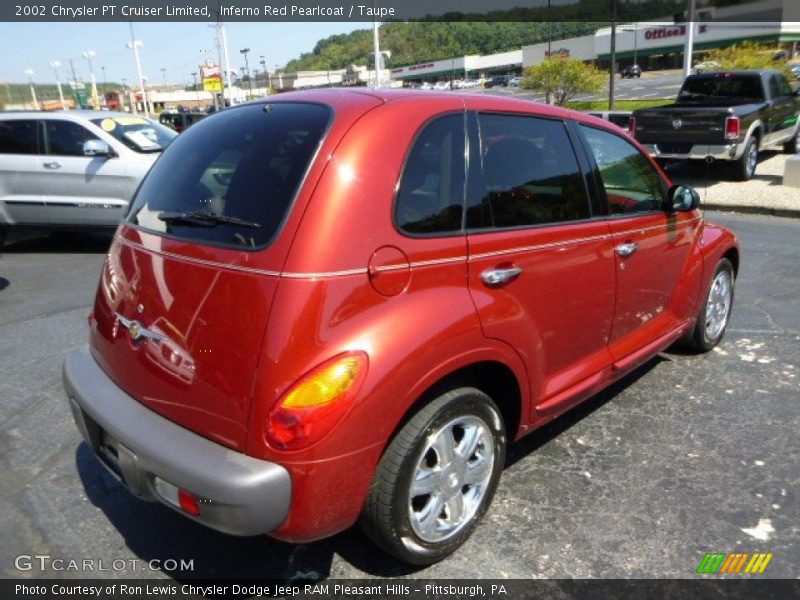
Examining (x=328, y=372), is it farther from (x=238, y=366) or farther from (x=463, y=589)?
(x=463, y=589)

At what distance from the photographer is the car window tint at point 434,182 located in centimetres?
227

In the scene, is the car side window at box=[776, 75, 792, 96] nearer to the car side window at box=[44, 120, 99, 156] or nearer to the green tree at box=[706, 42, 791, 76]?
the green tree at box=[706, 42, 791, 76]

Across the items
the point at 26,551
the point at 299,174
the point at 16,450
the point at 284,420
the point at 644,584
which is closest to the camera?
the point at 284,420

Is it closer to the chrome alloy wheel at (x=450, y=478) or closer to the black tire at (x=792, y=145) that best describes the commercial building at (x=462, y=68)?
the black tire at (x=792, y=145)

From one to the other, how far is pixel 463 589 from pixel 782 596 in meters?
1.16

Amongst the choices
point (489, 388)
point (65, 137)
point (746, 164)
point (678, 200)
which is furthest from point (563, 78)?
point (489, 388)

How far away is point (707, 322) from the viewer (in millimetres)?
4320

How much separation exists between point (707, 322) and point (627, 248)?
5.07 feet

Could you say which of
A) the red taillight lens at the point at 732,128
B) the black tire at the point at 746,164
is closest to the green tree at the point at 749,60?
the black tire at the point at 746,164

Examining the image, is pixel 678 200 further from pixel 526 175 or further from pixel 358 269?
pixel 358 269

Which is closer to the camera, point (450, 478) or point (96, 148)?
point (450, 478)

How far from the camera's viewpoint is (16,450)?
335 centimetres

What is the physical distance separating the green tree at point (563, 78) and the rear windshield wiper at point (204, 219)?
25.0m

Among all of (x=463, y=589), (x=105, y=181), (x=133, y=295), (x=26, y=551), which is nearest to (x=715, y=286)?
(x=463, y=589)
